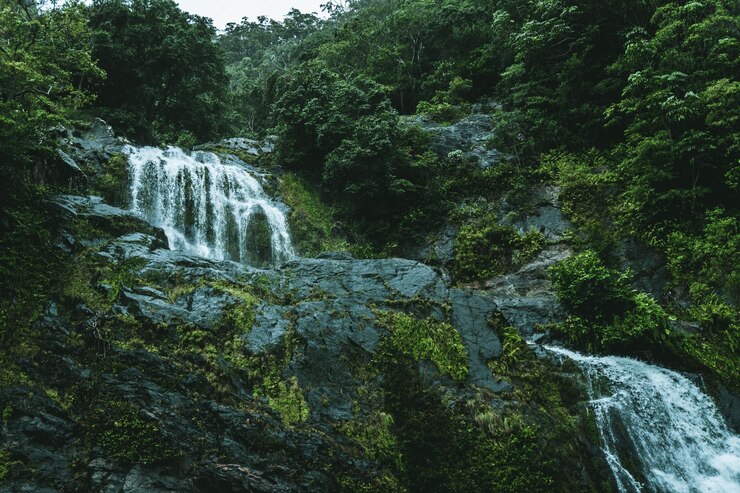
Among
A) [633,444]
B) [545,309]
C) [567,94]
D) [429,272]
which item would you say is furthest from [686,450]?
[567,94]

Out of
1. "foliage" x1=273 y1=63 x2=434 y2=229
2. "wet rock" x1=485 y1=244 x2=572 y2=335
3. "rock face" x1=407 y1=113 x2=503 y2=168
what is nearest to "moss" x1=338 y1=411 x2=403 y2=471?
"wet rock" x1=485 y1=244 x2=572 y2=335

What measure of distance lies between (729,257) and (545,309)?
478 centimetres

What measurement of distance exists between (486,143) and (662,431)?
13.6 m

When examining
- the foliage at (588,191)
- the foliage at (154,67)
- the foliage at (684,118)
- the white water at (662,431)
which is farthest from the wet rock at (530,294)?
the foliage at (154,67)

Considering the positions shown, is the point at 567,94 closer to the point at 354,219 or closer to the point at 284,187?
the point at 354,219

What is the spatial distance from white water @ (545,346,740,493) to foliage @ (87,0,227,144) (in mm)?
22015

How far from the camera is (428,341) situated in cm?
839

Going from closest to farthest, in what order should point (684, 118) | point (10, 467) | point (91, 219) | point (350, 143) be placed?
point (10, 467)
point (91, 219)
point (684, 118)
point (350, 143)

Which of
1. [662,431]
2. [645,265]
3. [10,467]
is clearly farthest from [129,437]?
[645,265]

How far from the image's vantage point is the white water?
26.2ft

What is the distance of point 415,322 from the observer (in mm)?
8656

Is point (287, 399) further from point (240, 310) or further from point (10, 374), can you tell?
point (10, 374)

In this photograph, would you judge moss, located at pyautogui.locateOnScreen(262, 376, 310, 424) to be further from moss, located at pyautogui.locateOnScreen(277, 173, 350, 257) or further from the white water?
moss, located at pyautogui.locateOnScreen(277, 173, 350, 257)

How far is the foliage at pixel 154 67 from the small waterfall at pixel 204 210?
740cm
